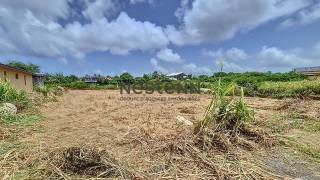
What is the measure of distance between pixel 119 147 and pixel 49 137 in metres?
1.93

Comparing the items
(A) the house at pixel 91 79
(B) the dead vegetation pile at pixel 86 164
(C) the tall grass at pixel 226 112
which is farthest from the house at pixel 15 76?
(A) the house at pixel 91 79

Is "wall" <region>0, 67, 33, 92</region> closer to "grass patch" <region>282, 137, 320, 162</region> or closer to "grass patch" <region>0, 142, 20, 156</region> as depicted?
"grass patch" <region>0, 142, 20, 156</region>

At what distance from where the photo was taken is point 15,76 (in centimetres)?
2033

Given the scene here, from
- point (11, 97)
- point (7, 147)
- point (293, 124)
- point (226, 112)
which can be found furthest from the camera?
point (11, 97)

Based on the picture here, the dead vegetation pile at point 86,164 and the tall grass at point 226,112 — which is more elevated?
the tall grass at point 226,112

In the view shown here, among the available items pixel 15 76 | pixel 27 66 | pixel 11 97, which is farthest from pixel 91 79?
pixel 11 97

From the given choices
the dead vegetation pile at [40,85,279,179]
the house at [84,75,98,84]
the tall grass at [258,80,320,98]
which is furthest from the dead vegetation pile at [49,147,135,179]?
the house at [84,75,98,84]

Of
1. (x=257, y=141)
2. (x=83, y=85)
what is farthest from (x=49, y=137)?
(x=83, y=85)

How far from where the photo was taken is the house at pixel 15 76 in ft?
57.5

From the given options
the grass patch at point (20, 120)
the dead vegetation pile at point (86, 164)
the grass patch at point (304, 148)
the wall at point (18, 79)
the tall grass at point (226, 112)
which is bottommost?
the grass patch at point (304, 148)

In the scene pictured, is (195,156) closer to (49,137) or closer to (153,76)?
(49,137)

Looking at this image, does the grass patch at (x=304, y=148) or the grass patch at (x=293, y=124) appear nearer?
the grass patch at (x=304, y=148)

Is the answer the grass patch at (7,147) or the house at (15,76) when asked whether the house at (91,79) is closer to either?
the house at (15,76)

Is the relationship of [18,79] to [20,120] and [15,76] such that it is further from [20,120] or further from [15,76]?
[20,120]
